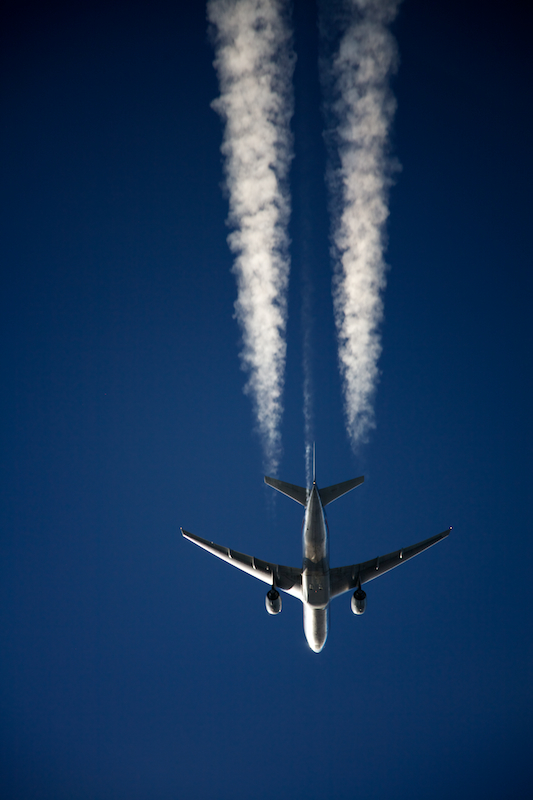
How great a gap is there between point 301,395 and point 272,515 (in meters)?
7.57

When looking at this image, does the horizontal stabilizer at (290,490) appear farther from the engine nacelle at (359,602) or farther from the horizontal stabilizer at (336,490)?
the engine nacelle at (359,602)

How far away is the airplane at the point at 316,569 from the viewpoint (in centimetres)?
1656

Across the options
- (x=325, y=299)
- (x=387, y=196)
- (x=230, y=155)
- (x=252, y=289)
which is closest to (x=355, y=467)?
(x=325, y=299)

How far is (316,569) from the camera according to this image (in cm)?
1734

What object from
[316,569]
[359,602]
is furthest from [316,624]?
[316,569]

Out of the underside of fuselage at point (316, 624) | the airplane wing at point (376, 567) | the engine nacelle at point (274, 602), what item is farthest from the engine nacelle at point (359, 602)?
the engine nacelle at point (274, 602)

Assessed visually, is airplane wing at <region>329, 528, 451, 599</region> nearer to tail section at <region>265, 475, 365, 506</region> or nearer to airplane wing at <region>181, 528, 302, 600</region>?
airplane wing at <region>181, 528, 302, 600</region>

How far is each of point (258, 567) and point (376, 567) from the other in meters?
4.54

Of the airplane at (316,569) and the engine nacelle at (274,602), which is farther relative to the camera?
the engine nacelle at (274,602)

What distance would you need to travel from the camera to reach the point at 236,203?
16.8m

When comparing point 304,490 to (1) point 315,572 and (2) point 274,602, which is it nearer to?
(1) point 315,572

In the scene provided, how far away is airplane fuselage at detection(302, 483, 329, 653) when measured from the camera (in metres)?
16.0

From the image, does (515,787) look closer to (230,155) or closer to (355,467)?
(355,467)

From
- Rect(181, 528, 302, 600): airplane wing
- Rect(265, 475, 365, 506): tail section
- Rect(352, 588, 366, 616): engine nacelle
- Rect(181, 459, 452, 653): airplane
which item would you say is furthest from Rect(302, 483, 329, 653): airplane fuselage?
Rect(265, 475, 365, 506): tail section
